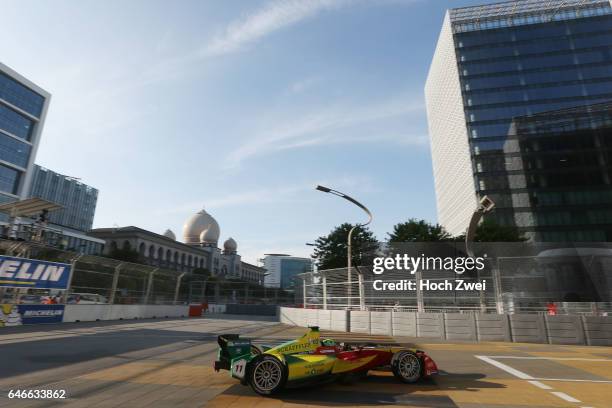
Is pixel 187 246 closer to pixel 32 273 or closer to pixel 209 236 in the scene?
pixel 209 236

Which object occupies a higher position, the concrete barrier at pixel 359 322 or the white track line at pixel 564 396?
the concrete barrier at pixel 359 322

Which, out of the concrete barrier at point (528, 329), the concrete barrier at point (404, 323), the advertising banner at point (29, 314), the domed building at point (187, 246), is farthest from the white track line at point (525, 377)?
the domed building at point (187, 246)

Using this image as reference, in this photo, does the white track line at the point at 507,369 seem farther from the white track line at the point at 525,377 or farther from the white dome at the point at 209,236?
the white dome at the point at 209,236

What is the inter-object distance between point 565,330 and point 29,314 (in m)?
25.4

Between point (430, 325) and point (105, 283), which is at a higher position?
point (105, 283)

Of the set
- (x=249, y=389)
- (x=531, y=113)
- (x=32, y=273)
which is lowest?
(x=249, y=389)

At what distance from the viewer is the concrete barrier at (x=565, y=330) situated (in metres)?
13.9

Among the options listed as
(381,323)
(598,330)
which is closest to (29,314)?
(381,323)

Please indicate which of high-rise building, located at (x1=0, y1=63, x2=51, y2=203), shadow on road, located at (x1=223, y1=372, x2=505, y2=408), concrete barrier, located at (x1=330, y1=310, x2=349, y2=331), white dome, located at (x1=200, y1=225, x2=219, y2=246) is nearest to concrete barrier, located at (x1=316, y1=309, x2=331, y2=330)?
concrete barrier, located at (x1=330, y1=310, x2=349, y2=331)

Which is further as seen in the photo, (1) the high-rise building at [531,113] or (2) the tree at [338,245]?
(1) the high-rise building at [531,113]

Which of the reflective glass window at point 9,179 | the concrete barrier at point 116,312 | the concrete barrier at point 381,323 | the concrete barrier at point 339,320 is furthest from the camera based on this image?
the reflective glass window at point 9,179

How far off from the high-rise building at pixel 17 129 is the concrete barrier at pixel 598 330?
80589 mm

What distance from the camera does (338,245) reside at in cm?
5003

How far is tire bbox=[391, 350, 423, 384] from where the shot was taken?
692 centimetres
